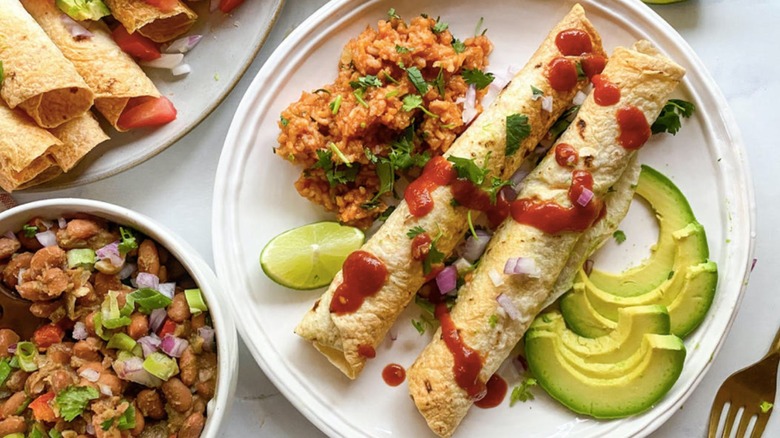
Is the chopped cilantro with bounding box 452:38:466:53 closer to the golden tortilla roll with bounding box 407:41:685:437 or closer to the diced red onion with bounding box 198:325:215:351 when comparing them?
the golden tortilla roll with bounding box 407:41:685:437

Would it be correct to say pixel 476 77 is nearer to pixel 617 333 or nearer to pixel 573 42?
pixel 573 42

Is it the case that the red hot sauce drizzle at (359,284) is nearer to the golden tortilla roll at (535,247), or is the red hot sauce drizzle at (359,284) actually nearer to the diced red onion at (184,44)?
the golden tortilla roll at (535,247)

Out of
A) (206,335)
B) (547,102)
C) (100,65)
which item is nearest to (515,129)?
(547,102)

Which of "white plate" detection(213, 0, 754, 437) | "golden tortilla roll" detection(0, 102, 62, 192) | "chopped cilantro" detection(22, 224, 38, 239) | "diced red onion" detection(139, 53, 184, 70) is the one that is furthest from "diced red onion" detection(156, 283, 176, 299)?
"diced red onion" detection(139, 53, 184, 70)

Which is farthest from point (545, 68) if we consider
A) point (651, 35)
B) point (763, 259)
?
point (763, 259)

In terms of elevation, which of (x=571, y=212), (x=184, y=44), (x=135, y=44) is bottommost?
(x=135, y=44)

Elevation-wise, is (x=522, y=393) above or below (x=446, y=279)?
below
